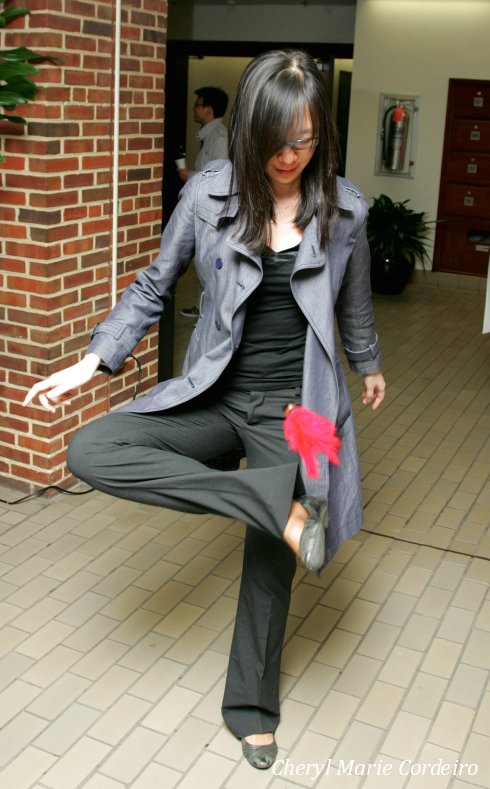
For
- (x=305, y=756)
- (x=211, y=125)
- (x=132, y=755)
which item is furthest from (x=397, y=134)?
(x=132, y=755)

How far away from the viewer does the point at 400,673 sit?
3217mm

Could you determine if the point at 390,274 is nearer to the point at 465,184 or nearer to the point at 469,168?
the point at 465,184

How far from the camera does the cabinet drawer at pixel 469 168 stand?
10.3 metres

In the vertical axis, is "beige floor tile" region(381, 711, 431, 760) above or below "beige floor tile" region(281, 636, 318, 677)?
below

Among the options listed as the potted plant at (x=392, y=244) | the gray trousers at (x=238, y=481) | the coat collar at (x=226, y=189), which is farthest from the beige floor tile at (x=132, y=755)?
the potted plant at (x=392, y=244)

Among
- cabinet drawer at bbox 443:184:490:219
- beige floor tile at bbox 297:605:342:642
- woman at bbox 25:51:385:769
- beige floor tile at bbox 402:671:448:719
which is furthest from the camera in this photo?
cabinet drawer at bbox 443:184:490:219

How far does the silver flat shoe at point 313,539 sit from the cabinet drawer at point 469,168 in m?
8.70

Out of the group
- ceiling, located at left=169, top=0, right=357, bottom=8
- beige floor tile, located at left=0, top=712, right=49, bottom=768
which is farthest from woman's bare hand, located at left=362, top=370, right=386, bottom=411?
ceiling, located at left=169, top=0, right=357, bottom=8

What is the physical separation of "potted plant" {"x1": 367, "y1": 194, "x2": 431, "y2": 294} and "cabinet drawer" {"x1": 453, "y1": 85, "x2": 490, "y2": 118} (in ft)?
4.00

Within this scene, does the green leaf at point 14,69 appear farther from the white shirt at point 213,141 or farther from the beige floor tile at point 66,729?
the white shirt at point 213,141

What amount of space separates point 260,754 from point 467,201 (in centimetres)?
885

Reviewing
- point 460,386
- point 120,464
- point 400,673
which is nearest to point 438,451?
point 460,386

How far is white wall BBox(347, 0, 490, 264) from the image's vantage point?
32.7 feet

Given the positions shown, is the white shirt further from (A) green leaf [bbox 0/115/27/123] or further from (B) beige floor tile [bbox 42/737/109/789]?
(B) beige floor tile [bbox 42/737/109/789]
